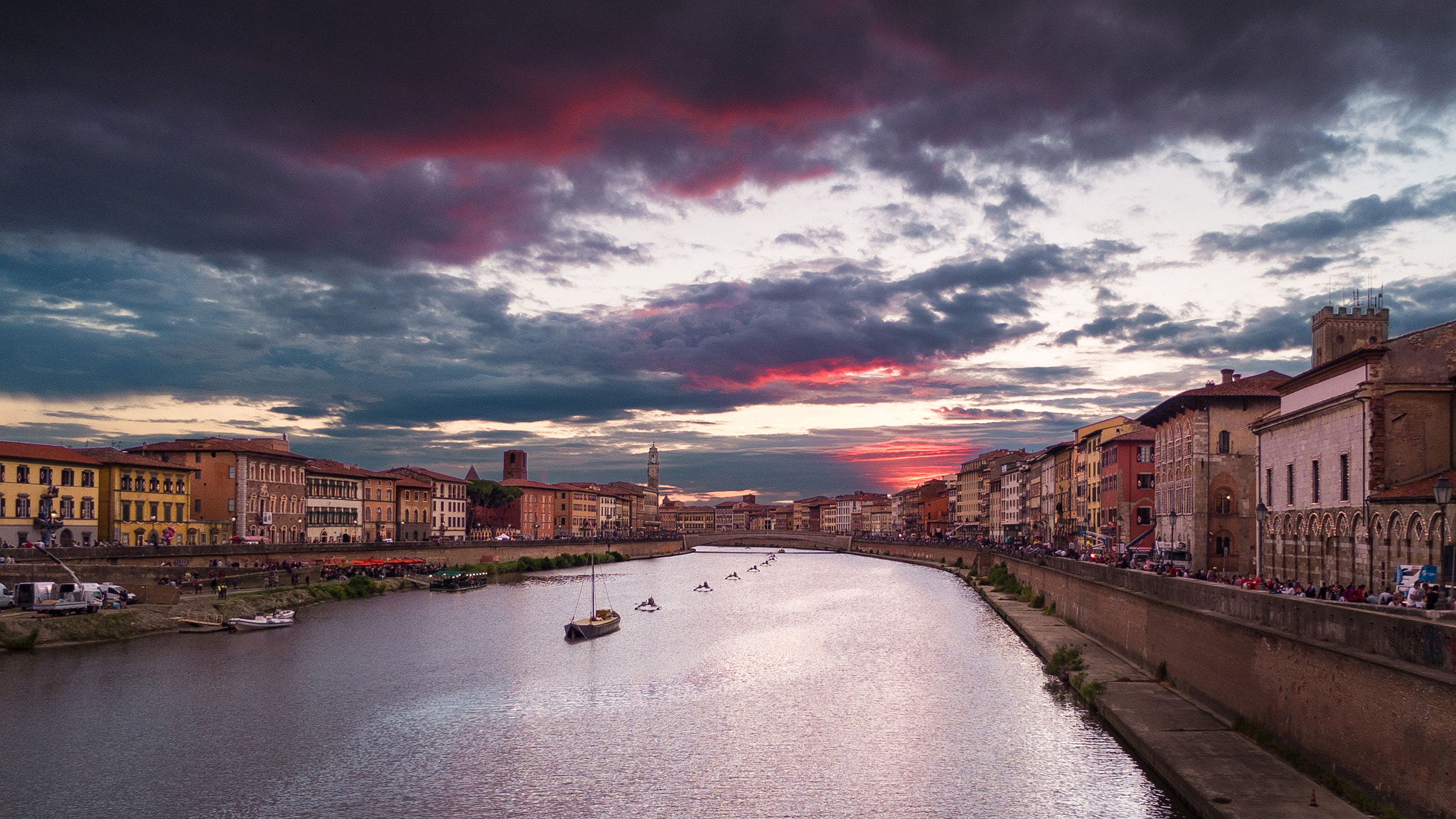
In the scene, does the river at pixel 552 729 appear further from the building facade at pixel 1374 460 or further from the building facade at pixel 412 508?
the building facade at pixel 412 508

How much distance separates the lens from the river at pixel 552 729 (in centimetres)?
2455

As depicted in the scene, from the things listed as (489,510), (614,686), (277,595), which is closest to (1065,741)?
(614,686)

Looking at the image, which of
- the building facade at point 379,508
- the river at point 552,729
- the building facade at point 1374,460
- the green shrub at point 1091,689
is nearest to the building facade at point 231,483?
the building facade at point 379,508

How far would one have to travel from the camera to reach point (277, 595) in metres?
64.9

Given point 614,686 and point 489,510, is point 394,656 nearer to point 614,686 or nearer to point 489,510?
point 614,686

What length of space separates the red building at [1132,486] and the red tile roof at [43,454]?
7578cm

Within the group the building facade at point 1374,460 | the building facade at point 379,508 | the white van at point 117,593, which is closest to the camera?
the building facade at point 1374,460

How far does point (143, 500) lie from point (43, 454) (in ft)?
34.1

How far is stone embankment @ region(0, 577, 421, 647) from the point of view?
150 ft

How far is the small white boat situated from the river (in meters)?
1.07

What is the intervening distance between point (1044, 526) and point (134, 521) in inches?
3927

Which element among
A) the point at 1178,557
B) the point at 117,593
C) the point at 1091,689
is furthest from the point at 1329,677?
the point at 117,593

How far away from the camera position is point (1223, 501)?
59656mm

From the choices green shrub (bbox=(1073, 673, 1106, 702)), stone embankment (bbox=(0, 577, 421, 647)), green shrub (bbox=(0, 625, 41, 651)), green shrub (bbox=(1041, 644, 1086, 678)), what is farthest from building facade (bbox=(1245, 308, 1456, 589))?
stone embankment (bbox=(0, 577, 421, 647))
